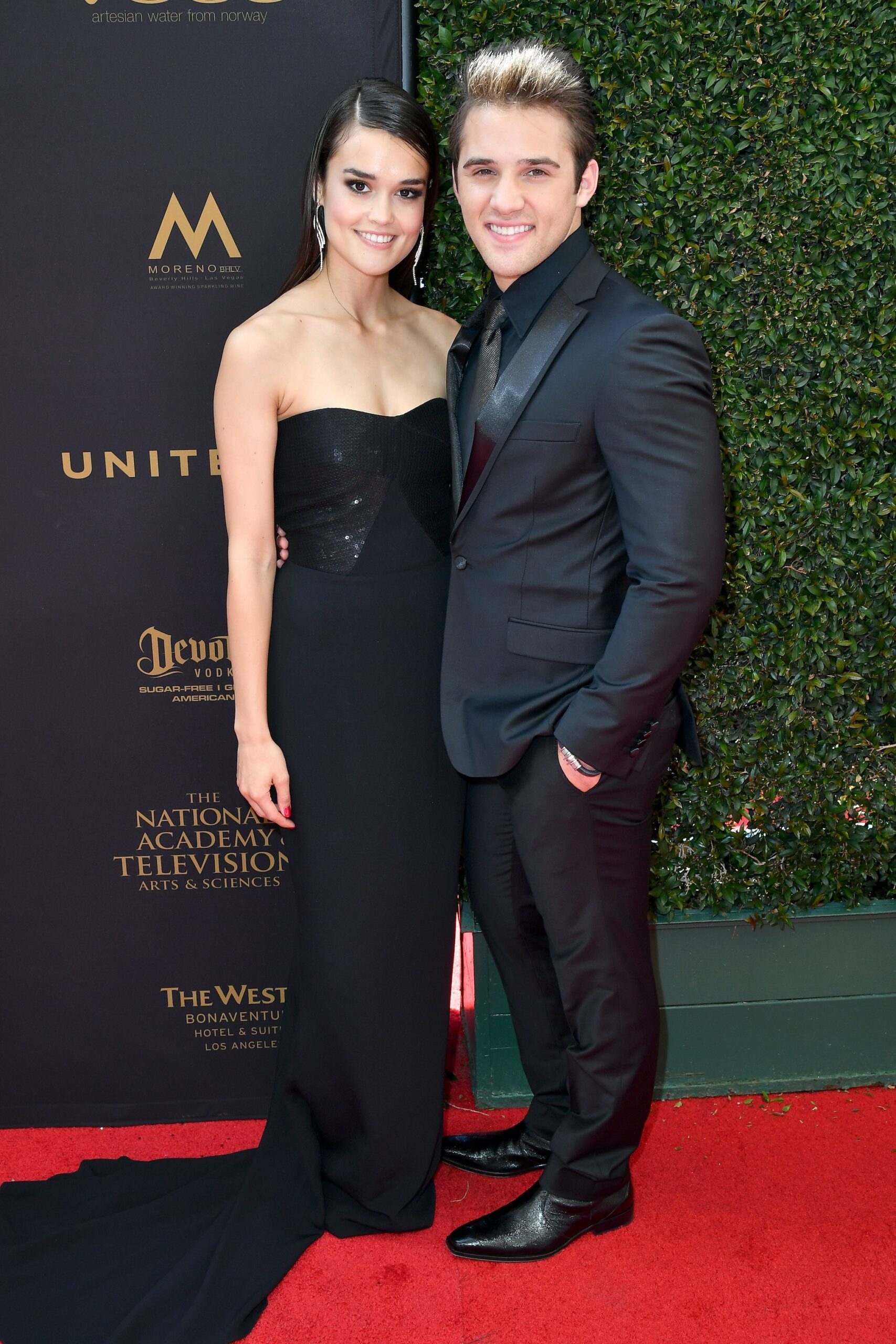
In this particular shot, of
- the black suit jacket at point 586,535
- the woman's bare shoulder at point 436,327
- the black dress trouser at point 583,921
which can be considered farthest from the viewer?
the woman's bare shoulder at point 436,327

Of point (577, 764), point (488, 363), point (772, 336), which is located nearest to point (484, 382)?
point (488, 363)

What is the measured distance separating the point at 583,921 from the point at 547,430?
85 cm

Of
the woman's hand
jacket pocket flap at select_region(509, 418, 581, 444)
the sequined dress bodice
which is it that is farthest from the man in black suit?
the woman's hand

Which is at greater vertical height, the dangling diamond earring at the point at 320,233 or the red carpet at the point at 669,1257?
the dangling diamond earring at the point at 320,233

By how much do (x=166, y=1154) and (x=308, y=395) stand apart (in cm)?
170

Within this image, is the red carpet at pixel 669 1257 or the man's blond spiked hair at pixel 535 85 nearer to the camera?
the man's blond spiked hair at pixel 535 85

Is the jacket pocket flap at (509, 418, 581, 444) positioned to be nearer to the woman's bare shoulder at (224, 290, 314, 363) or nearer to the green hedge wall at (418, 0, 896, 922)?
the woman's bare shoulder at (224, 290, 314, 363)

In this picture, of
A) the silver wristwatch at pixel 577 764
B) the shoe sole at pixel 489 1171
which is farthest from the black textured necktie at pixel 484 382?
the shoe sole at pixel 489 1171

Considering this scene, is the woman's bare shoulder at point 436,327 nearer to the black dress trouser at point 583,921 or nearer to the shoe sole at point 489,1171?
the black dress trouser at point 583,921

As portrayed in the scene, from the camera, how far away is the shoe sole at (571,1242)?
82.8 inches

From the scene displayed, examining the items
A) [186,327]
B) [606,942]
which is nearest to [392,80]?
[186,327]

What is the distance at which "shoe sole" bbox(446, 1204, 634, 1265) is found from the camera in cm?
210

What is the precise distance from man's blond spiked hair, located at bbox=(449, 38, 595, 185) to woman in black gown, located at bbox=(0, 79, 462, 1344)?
19 cm

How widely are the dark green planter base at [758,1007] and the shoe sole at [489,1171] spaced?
9.5 inches
